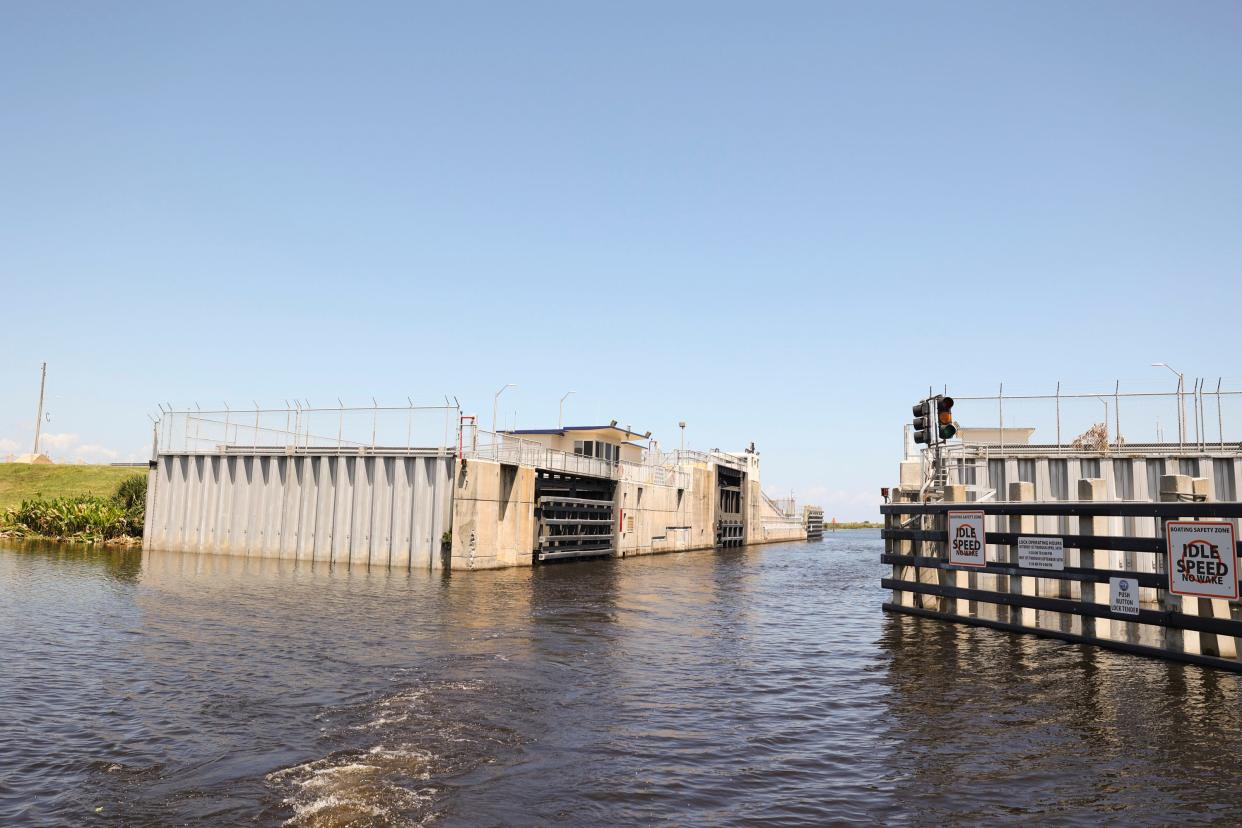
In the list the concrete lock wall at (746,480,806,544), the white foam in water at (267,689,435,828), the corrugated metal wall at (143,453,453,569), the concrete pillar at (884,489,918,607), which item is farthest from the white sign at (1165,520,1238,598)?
the concrete lock wall at (746,480,806,544)

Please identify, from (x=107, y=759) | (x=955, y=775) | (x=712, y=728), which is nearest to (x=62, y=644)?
(x=107, y=759)

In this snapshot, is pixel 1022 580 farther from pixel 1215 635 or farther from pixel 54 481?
pixel 54 481

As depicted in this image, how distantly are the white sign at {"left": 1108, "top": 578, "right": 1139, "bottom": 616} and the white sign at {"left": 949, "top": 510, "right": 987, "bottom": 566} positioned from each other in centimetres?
313

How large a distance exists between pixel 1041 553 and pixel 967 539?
1962mm

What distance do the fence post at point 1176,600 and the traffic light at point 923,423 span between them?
5437mm

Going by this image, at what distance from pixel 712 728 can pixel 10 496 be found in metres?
68.6

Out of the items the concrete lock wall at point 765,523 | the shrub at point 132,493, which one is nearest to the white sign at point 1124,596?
the shrub at point 132,493

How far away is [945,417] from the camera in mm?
19047

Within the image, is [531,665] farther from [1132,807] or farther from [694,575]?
[694,575]

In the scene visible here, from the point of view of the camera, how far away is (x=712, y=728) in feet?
34.4

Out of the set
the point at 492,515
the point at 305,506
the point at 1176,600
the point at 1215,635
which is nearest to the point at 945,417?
the point at 1176,600

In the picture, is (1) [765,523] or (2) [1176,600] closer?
(2) [1176,600]

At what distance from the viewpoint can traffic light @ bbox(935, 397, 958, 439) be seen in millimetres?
18984

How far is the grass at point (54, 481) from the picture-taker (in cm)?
6175
